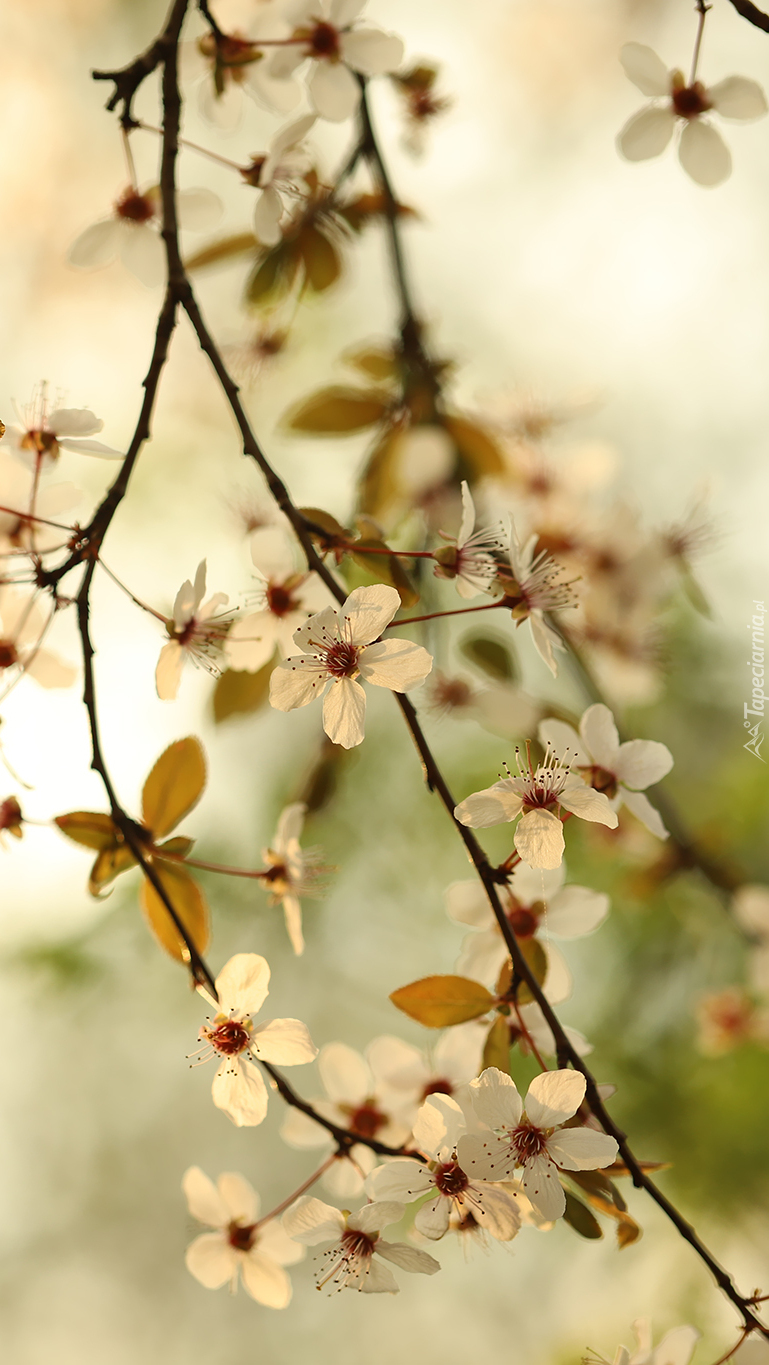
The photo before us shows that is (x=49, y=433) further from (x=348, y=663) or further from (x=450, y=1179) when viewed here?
(x=450, y=1179)

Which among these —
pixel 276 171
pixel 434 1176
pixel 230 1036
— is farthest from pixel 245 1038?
pixel 276 171

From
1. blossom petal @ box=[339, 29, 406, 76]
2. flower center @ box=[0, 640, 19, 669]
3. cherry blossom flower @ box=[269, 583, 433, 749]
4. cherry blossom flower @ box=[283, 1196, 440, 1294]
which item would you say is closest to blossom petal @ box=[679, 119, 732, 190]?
blossom petal @ box=[339, 29, 406, 76]

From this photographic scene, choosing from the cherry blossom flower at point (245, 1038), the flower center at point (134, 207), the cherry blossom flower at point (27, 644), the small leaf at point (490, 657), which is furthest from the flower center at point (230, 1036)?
the flower center at point (134, 207)

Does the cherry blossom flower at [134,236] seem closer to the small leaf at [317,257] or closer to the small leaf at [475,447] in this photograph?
the small leaf at [317,257]

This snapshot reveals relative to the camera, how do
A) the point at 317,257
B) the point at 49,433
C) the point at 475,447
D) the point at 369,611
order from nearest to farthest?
the point at 369,611, the point at 49,433, the point at 317,257, the point at 475,447

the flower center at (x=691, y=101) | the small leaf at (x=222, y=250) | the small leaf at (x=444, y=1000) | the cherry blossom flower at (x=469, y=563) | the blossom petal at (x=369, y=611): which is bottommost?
the small leaf at (x=444, y=1000)

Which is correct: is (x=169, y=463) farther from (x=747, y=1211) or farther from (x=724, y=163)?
(x=747, y=1211)
